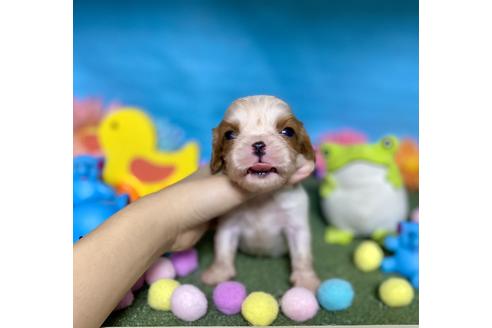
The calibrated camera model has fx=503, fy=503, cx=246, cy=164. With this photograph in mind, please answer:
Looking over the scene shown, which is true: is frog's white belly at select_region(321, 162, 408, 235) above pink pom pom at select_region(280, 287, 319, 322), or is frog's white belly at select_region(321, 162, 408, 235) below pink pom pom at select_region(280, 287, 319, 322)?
above

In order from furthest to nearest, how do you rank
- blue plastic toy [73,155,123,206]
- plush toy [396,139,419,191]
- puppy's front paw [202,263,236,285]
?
plush toy [396,139,419,191], blue plastic toy [73,155,123,206], puppy's front paw [202,263,236,285]

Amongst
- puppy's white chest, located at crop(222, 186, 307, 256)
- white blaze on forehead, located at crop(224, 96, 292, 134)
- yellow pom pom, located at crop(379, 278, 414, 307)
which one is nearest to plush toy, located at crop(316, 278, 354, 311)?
yellow pom pom, located at crop(379, 278, 414, 307)

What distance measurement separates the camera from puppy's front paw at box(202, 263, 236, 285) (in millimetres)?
1464

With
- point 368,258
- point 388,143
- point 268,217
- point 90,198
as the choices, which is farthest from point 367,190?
point 90,198

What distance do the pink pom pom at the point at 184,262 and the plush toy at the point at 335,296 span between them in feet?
1.33

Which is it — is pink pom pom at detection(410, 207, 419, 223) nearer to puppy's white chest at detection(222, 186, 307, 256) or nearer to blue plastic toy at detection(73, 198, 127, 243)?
puppy's white chest at detection(222, 186, 307, 256)

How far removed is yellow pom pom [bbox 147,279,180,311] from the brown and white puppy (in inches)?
7.3

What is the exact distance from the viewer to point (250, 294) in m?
1.28

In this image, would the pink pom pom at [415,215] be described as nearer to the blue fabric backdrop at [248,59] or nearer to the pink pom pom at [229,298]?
the blue fabric backdrop at [248,59]

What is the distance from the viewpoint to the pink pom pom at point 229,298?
1258 millimetres

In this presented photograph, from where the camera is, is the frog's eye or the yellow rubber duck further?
the frog's eye
